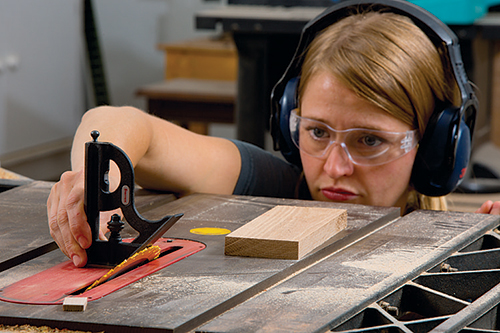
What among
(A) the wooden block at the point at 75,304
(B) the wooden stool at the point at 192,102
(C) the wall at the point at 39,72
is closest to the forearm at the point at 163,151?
(A) the wooden block at the point at 75,304

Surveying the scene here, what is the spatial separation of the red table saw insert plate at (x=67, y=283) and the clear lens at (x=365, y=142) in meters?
0.60

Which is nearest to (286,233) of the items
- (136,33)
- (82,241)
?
(82,241)

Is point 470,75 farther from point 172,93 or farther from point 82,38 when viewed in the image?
point 82,38

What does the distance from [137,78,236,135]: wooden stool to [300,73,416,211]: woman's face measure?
2.84 metres

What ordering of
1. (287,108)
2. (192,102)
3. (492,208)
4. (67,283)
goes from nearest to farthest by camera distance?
(67,283) < (492,208) < (287,108) < (192,102)

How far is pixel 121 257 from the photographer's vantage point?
967mm

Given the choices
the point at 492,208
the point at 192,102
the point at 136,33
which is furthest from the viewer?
the point at 136,33

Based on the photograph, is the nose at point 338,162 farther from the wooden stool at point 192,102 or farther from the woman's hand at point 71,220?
the wooden stool at point 192,102

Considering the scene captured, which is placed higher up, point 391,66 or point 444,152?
point 391,66

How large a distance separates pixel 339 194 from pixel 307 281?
66 centimetres

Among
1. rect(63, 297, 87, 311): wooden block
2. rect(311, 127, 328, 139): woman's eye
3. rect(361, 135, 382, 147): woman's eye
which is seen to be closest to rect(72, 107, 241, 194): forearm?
rect(311, 127, 328, 139): woman's eye

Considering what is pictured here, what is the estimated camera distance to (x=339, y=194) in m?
1.57

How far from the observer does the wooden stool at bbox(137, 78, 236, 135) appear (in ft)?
14.6

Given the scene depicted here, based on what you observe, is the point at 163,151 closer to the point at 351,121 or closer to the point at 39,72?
the point at 351,121
